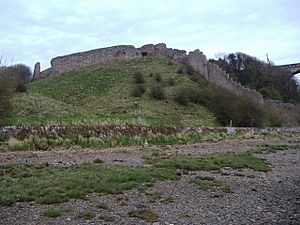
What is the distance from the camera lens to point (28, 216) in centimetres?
789

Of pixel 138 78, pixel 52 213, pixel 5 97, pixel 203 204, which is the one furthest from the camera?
pixel 138 78

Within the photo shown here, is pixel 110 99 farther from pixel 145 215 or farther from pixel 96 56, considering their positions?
pixel 145 215

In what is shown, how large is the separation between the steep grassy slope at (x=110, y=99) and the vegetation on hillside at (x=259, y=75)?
18.5 meters

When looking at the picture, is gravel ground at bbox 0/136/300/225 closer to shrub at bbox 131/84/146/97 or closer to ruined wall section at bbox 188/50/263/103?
shrub at bbox 131/84/146/97

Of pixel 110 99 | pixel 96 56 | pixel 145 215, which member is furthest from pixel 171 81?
pixel 145 215

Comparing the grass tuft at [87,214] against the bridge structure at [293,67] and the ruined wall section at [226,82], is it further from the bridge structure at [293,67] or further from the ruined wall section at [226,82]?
the bridge structure at [293,67]

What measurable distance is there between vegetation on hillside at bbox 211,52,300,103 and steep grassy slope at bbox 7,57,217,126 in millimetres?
18481

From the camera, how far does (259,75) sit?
7069cm

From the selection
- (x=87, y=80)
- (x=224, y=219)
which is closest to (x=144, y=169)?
(x=224, y=219)

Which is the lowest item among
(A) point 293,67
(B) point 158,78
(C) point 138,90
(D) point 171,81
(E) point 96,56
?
(C) point 138,90

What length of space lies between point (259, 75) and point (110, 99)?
36.5 m

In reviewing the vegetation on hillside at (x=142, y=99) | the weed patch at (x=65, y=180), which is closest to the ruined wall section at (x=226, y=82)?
the vegetation on hillside at (x=142, y=99)

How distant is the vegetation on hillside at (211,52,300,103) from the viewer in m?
69.9

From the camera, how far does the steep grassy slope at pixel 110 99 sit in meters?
31.3
